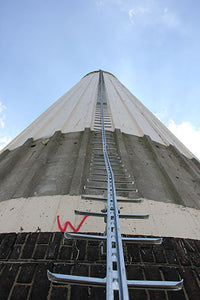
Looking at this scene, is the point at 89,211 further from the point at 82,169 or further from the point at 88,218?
the point at 82,169

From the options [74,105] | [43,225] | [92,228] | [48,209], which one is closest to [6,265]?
[43,225]

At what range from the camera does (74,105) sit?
802 cm

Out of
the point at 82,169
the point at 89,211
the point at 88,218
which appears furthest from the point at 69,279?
the point at 82,169

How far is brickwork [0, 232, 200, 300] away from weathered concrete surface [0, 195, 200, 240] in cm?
19

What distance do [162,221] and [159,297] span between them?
3.60 ft

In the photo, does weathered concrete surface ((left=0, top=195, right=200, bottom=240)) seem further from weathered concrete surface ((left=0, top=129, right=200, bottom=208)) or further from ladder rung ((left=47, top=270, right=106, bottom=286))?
ladder rung ((left=47, top=270, right=106, bottom=286))

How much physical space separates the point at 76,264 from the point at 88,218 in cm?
73

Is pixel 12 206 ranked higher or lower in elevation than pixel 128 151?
lower

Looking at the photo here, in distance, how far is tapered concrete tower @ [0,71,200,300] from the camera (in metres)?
2.06

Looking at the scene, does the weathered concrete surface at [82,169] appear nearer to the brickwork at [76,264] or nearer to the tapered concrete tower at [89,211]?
the tapered concrete tower at [89,211]

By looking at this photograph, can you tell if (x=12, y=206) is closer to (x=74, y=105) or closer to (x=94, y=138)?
(x=94, y=138)

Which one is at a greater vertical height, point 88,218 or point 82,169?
point 82,169

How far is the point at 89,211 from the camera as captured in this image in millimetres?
2562

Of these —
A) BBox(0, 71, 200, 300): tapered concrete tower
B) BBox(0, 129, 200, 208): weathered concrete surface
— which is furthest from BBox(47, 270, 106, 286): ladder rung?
BBox(0, 129, 200, 208): weathered concrete surface
